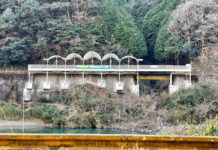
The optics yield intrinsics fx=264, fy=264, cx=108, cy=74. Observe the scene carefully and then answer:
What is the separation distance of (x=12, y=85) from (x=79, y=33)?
31.3 ft

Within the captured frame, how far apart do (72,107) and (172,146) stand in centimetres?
1972

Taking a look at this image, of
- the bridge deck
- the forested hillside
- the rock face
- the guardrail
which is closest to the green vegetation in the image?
the bridge deck

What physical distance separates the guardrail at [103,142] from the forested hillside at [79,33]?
2539 cm

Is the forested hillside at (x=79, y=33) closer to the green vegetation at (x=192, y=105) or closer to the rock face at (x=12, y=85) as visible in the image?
the rock face at (x=12, y=85)

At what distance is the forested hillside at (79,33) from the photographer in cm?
2928

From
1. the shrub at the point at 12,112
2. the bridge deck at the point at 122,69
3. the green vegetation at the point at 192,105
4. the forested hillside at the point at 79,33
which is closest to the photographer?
the green vegetation at the point at 192,105

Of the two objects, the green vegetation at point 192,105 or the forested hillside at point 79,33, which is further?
the forested hillside at point 79,33

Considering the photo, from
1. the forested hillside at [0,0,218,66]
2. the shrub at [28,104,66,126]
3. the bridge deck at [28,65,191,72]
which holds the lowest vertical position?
the shrub at [28,104,66,126]

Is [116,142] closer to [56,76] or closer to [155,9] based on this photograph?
[56,76]

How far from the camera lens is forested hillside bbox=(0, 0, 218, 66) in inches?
1153

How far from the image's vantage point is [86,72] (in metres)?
26.7

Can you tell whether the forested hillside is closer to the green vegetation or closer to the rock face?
the rock face

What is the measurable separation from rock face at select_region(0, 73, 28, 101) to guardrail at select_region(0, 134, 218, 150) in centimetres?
2430

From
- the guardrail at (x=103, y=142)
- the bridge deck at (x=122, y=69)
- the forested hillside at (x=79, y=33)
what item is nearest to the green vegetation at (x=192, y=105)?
the bridge deck at (x=122, y=69)
